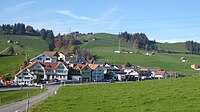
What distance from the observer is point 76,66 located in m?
135

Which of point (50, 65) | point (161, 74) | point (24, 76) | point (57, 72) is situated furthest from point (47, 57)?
point (161, 74)

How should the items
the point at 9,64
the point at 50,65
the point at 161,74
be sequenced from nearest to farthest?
1. the point at 50,65
2. the point at 9,64
3. the point at 161,74

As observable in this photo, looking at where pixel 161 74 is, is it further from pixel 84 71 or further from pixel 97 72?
pixel 84 71

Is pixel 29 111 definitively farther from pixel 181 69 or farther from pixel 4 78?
pixel 181 69

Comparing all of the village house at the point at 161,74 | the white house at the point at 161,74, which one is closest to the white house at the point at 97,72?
the village house at the point at 161,74

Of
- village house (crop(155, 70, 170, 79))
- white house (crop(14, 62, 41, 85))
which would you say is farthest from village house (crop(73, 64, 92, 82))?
village house (crop(155, 70, 170, 79))

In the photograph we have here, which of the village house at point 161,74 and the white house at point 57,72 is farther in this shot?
the village house at point 161,74

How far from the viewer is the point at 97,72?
139 metres

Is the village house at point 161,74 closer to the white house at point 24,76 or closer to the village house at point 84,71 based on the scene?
the village house at point 84,71

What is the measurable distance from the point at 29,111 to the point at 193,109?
13.6 m

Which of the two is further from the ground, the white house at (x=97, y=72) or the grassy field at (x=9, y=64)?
the grassy field at (x=9, y=64)

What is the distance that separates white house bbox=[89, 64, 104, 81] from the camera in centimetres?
13675

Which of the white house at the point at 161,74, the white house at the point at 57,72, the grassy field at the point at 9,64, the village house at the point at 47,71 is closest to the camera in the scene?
the village house at the point at 47,71

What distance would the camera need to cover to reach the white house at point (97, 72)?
137m
